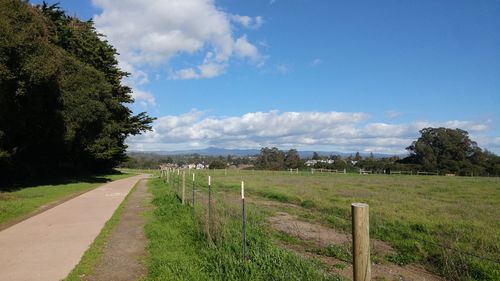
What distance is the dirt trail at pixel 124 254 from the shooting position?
7238 mm

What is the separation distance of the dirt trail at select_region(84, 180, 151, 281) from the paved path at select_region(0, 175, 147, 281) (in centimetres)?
50

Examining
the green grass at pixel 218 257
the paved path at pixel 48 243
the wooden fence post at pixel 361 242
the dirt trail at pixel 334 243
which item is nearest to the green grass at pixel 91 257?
the paved path at pixel 48 243

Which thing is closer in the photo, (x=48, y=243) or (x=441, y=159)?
(x=48, y=243)

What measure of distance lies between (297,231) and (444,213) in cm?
706

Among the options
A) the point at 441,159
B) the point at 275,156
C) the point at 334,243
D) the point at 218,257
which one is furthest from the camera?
the point at 275,156

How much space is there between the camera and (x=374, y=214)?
1477 cm

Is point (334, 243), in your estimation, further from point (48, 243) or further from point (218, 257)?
point (48, 243)

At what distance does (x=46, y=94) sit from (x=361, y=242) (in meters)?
Result: 25.6

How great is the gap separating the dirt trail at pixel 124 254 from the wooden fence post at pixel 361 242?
4310mm

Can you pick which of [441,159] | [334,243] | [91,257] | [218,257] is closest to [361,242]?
[218,257]

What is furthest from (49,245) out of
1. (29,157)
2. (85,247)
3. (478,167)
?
(478,167)

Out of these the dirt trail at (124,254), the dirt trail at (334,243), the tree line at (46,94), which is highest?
the tree line at (46,94)

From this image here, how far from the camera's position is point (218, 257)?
25.0 feet

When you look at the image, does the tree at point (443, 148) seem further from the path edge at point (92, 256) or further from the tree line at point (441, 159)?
the path edge at point (92, 256)
